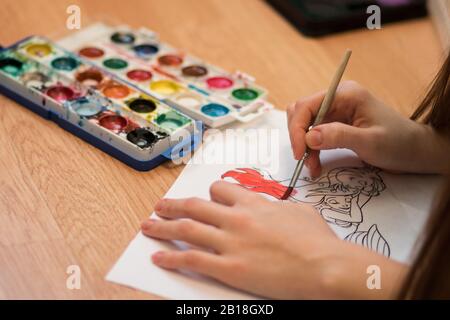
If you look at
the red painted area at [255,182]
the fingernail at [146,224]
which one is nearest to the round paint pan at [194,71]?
the red painted area at [255,182]

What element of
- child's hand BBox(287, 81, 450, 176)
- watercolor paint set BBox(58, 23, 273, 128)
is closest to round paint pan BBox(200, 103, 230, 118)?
watercolor paint set BBox(58, 23, 273, 128)

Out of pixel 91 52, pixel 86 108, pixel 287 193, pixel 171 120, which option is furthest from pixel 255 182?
pixel 91 52

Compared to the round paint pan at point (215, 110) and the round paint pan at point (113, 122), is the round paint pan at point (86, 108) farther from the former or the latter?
the round paint pan at point (215, 110)

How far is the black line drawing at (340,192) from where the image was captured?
0.69 meters

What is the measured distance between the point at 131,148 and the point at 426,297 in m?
0.38

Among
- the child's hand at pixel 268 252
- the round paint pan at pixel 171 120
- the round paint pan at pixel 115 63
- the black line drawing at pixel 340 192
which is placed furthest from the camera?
the round paint pan at pixel 115 63

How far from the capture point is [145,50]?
3.14 ft

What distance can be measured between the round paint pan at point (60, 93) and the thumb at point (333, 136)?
33 cm

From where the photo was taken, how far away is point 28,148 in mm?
772

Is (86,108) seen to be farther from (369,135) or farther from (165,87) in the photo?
A: (369,135)

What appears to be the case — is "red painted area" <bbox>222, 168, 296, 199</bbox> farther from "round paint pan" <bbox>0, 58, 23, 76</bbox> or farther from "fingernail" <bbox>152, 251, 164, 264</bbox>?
"round paint pan" <bbox>0, 58, 23, 76</bbox>

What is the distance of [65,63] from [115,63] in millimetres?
73

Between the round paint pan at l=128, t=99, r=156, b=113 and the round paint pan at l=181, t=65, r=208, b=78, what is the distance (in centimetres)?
12

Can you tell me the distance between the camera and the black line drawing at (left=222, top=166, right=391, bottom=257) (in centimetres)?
69
